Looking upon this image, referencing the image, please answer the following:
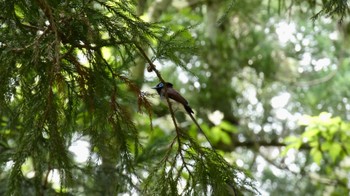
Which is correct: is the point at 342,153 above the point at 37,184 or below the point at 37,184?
above

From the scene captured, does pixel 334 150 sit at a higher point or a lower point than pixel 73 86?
higher

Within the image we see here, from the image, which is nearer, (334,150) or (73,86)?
(73,86)

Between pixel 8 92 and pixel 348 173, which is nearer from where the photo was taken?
pixel 8 92

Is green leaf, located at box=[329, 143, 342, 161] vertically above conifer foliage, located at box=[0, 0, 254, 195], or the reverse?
green leaf, located at box=[329, 143, 342, 161]

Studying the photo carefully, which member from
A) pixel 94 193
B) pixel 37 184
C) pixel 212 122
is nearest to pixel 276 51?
pixel 212 122

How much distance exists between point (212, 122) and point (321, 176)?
1.29 meters

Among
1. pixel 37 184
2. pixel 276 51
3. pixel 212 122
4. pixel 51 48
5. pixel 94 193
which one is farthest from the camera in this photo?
pixel 276 51

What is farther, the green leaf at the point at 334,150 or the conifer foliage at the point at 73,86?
the green leaf at the point at 334,150

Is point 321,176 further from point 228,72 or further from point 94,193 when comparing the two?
point 94,193

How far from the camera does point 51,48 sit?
4.54ft

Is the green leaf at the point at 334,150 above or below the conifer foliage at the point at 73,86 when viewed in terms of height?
above

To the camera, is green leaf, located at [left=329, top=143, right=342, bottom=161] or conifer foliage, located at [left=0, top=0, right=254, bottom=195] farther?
green leaf, located at [left=329, top=143, right=342, bottom=161]

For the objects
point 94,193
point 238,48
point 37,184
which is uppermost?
point 238,48

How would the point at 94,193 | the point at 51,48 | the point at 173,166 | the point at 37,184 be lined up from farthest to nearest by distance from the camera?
1. the point at 94,193
2. the point at 37,184
3. the point at 173,166
4. the point at 51,48
